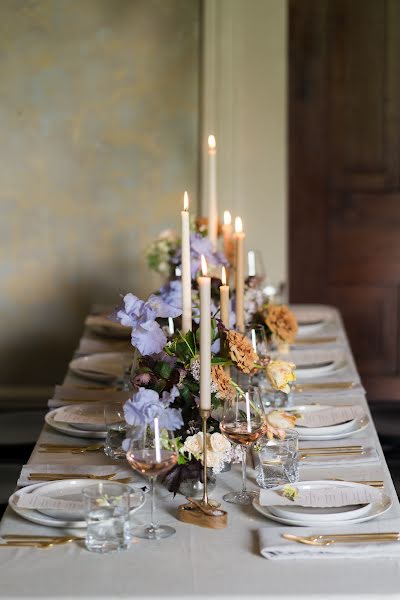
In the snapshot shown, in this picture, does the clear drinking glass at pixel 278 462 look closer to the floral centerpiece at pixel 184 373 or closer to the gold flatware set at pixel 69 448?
the floral centerpiece at pixel 184 373

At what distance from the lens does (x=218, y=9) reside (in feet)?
15.6

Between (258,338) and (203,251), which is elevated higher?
(203,251)

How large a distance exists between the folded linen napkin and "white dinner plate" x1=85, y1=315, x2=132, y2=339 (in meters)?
0.77

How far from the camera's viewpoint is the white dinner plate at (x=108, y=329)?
355cm

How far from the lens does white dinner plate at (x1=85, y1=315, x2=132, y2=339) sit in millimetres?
3551

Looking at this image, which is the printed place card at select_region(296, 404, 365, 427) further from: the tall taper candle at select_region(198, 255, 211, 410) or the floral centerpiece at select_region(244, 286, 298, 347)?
the tall taper candle at select_region(198, 255, 211, 410)

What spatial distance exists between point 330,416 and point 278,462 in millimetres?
511

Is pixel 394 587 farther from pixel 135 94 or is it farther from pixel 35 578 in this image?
pixel 135 94

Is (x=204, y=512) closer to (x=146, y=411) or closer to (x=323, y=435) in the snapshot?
(x=146, y=411)

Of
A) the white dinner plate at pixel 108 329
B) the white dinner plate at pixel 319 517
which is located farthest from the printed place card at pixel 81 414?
the white dinner plate at pixel 108 329

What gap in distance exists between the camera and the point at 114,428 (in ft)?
6.62

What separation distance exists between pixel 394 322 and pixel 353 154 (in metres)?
0.91

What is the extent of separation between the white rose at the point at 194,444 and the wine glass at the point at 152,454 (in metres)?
0.16

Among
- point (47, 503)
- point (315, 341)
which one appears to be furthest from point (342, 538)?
point (315, 341)
